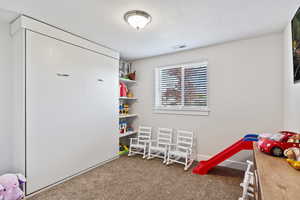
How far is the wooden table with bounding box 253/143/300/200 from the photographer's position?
0.76 metres

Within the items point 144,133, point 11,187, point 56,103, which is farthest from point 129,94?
point 11,187

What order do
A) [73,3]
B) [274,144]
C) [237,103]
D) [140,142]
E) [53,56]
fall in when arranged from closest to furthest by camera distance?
[274,144], [73,3], [53,56], [237,103], [140,142]

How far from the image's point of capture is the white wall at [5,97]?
2164mm

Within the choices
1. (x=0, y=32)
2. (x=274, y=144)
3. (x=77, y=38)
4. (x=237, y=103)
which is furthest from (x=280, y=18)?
(x=0, y=32)

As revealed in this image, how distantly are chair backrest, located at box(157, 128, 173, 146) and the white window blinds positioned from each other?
596 mm

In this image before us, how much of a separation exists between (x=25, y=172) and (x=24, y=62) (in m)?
1.50

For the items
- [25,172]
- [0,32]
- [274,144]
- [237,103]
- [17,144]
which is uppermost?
[0,32]

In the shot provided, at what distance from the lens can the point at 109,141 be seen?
3365mm

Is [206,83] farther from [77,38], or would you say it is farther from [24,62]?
[24,62]

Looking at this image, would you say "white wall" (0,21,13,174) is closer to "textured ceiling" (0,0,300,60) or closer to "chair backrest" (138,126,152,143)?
"textured ceiling" (0,0,300,60)

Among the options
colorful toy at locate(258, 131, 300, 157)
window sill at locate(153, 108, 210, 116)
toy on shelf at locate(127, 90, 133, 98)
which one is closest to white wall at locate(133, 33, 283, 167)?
window sill at locate(153, 108, 210, 116)

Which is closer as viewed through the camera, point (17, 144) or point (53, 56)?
point (17, 144)

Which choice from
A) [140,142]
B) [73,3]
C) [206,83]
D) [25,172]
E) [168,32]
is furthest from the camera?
[140,142]

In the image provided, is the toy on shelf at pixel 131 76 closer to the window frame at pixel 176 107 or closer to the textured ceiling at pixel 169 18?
the window frame at pixel 176 107
